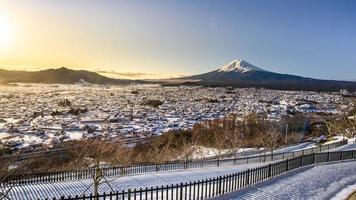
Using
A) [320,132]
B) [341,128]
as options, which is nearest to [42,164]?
[341,128]

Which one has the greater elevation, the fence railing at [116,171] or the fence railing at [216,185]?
the fence railing at [216,185]

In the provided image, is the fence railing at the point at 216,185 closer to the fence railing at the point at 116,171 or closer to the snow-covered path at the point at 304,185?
the snow-covered path at the point at 304,185

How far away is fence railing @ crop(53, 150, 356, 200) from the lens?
12.7 metres

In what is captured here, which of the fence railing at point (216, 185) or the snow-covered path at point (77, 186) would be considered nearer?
the fence railing at point (216, 185)

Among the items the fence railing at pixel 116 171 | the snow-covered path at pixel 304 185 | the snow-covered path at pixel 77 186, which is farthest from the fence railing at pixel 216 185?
the fence railing at pixel 116 171

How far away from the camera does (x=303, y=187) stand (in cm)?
1772

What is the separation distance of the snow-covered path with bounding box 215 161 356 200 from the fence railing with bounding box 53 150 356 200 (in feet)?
1.28

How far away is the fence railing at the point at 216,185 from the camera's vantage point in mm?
12727

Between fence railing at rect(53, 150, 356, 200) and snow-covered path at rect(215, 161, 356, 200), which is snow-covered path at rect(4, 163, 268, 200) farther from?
snow-covered path at rect(215, 161, 356, 200)

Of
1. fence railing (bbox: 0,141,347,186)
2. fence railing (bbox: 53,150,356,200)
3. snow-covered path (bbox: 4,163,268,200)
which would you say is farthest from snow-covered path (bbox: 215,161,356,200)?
fence railing (bbox: 0,141,347,186)

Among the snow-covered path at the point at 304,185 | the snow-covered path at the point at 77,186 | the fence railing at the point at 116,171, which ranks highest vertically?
the snow-covered path at the point at 304,185

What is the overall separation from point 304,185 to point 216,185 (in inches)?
206

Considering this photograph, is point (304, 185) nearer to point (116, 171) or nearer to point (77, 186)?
point (77, 186)

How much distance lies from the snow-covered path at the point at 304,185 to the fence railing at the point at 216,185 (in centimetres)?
39
